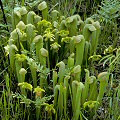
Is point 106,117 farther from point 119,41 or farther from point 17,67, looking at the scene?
point 119,41

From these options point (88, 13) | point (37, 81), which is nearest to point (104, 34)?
point (88, 13)

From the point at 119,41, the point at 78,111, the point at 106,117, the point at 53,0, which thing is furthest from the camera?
the point at 53,0

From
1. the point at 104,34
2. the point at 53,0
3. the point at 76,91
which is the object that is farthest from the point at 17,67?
the point at 53,0

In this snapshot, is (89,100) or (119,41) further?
(119,41)

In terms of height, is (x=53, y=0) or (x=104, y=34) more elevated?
(x=53, y=0)

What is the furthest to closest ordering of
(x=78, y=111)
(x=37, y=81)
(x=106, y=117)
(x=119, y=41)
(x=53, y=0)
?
(x=53, y=0)
(x=119, y=41)
(x=37, y=81)
(x=106, y=117)
(x=78, y=111)

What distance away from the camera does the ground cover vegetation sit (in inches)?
51.4

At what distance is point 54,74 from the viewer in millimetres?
1312

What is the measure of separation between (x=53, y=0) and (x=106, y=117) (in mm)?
1163

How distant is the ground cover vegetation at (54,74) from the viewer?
4.28 ft

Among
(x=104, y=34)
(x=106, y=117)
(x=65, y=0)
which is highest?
(x=65, y=0)

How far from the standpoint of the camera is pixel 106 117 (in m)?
1.40

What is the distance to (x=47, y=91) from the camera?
1.46 metres

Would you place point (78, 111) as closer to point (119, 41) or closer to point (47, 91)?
point (47, 91)
